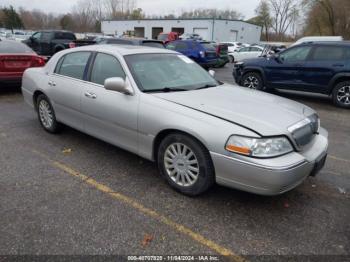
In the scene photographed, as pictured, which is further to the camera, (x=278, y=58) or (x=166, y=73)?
(x=278, y=58)

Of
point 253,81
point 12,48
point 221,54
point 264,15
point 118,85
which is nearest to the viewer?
point 118,85

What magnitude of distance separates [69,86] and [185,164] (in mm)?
2318

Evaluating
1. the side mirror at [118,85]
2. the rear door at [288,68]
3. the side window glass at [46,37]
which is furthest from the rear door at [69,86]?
the side window glass at [46,37]

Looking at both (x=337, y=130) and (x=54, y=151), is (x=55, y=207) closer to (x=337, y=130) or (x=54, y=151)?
(x=54, y=151)

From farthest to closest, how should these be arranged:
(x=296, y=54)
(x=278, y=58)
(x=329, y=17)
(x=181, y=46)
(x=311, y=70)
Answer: (x=329, y=17)
(x=181, y=46)
(x=278, y=58)
(x=296, y=54)
(x=311, y=70)

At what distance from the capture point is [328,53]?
836cm

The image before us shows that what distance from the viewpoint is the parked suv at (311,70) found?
8.12 m

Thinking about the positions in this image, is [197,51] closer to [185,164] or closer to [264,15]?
[185,164]

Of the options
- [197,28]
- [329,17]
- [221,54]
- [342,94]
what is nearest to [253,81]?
[342,94]

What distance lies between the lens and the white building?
4672cm

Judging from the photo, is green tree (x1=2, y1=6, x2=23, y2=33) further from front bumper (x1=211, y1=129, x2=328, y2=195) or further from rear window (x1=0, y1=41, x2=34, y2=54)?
front bumper (x1=211, y1=129, x2=328, y2=195)

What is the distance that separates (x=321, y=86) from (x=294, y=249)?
6861 mm

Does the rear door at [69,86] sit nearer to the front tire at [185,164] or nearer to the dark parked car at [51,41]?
the front tire at [185,164]

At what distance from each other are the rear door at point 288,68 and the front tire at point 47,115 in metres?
6.47
